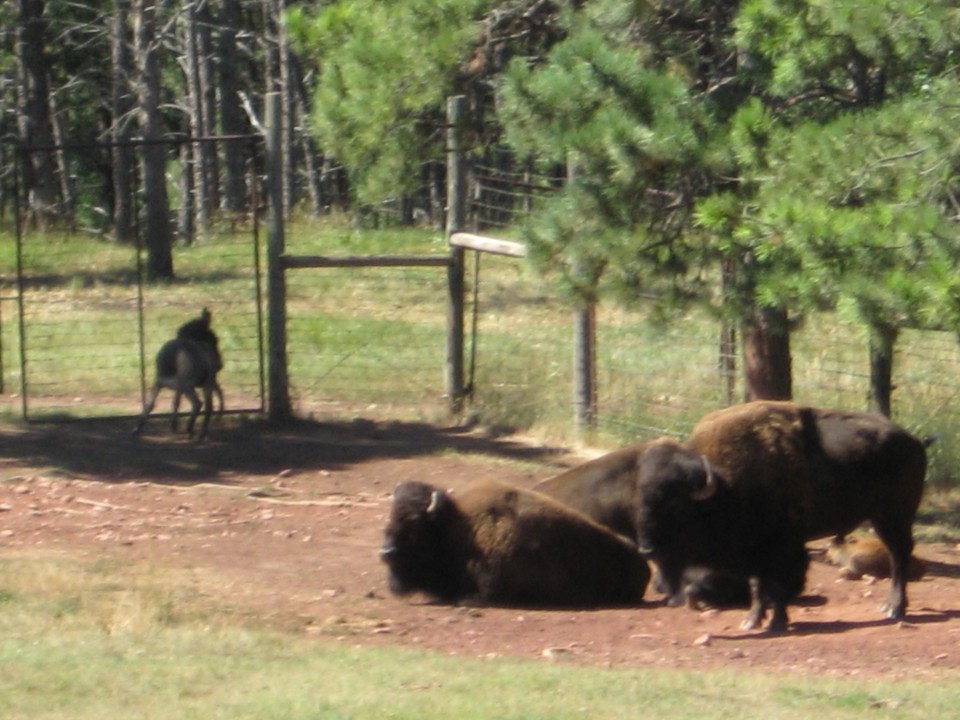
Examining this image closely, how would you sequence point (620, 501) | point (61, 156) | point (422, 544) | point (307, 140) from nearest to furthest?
point (422, 544), point (620, 501), point (307, 140), point (61, 156)

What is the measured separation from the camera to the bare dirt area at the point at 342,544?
849 cm

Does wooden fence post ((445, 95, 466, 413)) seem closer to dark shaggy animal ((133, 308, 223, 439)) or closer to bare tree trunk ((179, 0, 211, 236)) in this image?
dark shaggy animal ((133, 308, 223, 439))

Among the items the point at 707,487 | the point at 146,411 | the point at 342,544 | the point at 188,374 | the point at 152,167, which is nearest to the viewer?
the point at 707,487

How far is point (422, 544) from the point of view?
9.77 m

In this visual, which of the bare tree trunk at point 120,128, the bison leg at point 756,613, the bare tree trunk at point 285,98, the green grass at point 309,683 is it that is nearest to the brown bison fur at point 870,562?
the bison leg at point 756,613

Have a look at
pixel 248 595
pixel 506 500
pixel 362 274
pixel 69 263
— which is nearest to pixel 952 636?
pixel 506 500

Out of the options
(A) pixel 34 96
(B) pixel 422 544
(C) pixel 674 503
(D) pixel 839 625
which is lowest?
(D) pixel 839 625

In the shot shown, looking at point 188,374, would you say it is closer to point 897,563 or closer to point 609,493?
point 609,493

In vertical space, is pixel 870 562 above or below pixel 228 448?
below

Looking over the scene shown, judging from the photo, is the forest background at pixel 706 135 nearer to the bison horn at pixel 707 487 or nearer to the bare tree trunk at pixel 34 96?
the bison horn at pixel 707 487

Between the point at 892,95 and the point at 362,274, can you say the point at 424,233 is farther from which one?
the point at 892,95

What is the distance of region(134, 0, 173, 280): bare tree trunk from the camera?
24.8 metres

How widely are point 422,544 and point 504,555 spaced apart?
19.3 inches

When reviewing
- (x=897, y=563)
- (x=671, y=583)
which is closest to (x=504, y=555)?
(x=671, y=583)
